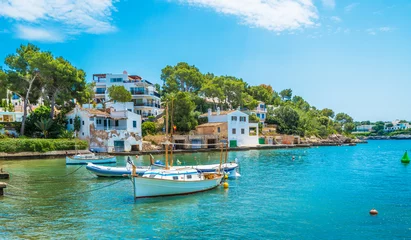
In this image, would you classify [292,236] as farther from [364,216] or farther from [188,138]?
[188,138]

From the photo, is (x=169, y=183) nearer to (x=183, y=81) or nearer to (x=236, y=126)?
(x=236, y=126)

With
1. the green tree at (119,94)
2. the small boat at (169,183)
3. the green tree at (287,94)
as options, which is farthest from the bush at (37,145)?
the green tree at (287,94)

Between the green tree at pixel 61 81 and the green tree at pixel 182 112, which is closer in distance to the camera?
the green tree at pixel 61 81

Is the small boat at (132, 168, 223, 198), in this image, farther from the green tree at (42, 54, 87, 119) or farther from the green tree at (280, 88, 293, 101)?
the green tree at (280, 88, 293, 101)

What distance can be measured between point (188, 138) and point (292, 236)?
5515cm

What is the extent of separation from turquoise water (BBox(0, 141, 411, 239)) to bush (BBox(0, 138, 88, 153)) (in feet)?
69.6

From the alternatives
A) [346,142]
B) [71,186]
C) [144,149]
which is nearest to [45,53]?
[144,149]

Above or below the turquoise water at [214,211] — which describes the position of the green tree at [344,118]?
above

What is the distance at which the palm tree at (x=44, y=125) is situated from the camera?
2264 inches

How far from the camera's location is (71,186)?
28.4 m

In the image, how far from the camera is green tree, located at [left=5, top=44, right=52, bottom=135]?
57.3 metres

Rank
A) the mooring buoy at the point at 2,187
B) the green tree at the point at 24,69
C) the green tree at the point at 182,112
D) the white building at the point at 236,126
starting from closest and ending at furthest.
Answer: the mooring buoy at the point at 2,187 → the green tree at the point at 24,69 → the green tree at the point at 182,112 → the white building at the point at 236,126

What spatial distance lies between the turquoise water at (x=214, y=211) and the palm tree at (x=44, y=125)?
2749cm

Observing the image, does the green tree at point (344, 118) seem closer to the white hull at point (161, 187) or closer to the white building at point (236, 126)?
the white building at point (236, 126)
